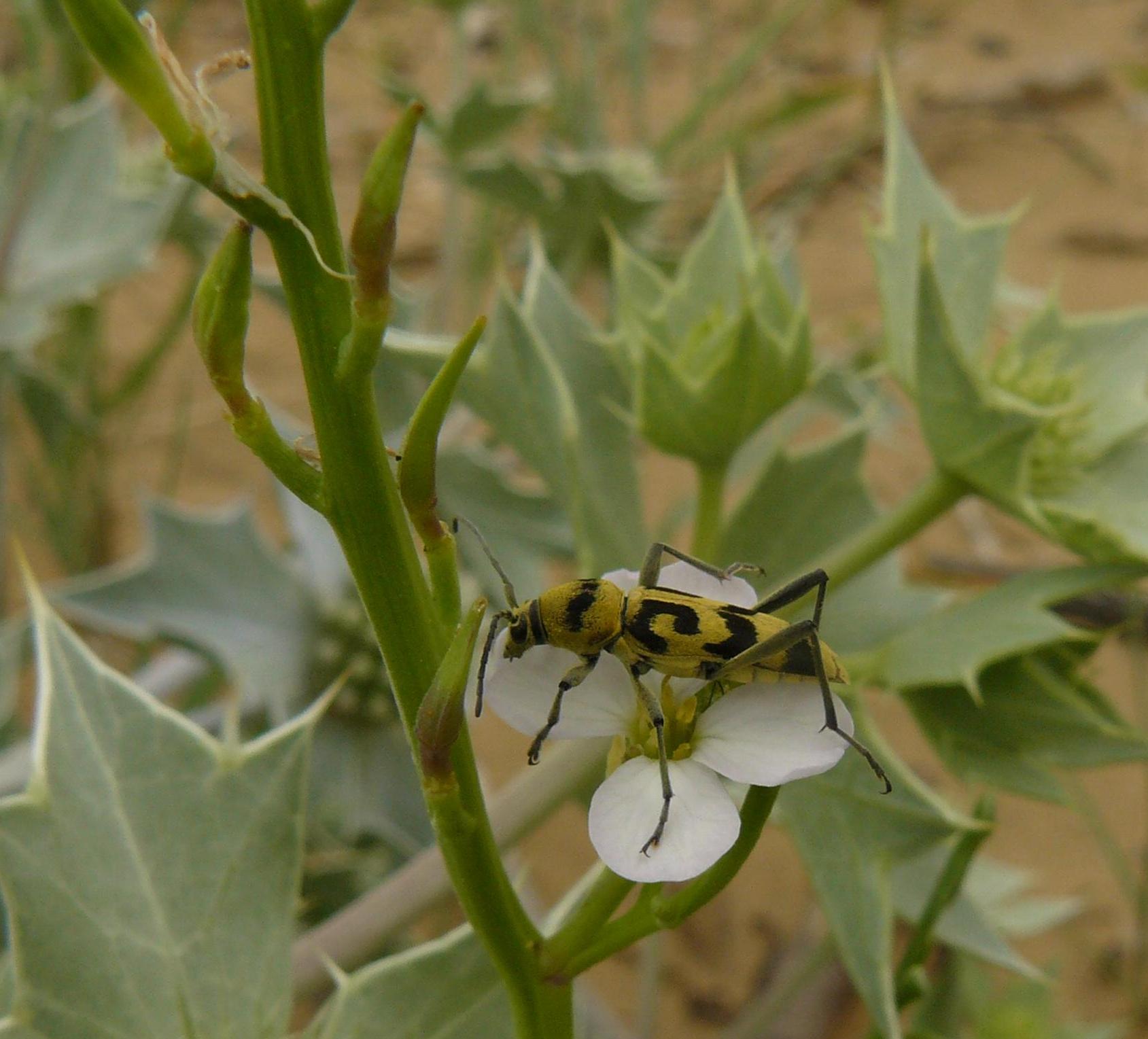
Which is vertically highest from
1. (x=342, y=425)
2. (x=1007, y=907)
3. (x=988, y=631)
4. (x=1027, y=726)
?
(x=342, y=425)

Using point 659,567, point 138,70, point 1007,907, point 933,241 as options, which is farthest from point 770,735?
point 1007,907

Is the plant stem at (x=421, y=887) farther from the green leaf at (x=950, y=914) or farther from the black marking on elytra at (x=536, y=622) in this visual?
the black marking on elytra at (x=536, y=622)

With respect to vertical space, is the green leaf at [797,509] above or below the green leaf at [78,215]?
below

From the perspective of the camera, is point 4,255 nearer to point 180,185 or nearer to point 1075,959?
point 180,185

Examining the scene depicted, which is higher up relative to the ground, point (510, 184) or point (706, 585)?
point (706, 585)

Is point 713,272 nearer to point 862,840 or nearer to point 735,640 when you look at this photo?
point 862,840

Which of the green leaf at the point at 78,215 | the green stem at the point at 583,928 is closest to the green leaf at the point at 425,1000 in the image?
the green stem at the point at 583,928

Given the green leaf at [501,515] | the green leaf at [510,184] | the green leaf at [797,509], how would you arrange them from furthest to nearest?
the green leaf at [510,184] < the green leaf at [501,515] < the green leaf at [797,509]

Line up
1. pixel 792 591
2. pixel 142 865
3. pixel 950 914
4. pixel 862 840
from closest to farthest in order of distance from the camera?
pixel 792 591 → pixel 142 865 → pixel 862 840 → pixel 950 914
